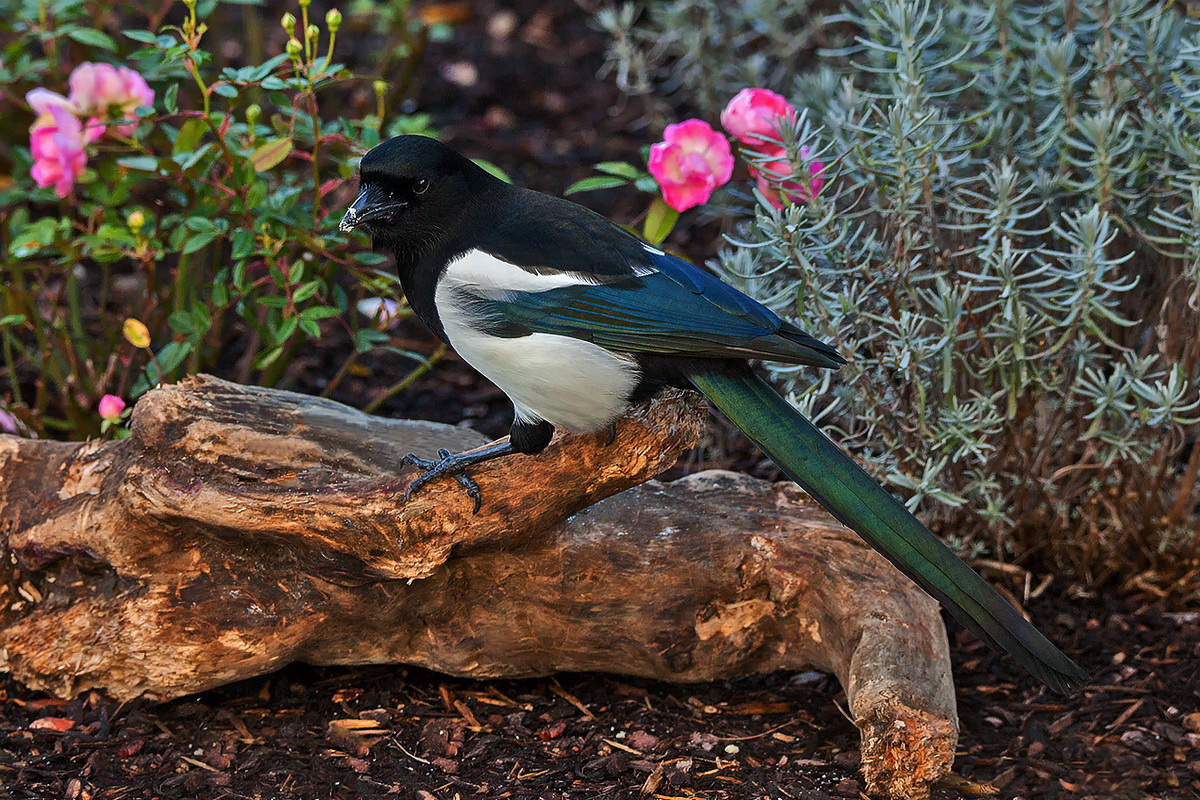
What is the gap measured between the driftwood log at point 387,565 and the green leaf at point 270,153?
558 millimetres

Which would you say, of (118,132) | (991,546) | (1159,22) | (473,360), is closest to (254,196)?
(118,132)

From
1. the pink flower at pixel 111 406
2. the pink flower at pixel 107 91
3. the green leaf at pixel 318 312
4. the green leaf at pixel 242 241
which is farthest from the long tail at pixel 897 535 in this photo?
the pink flower at pixel 107 91

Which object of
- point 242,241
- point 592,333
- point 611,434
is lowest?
point 611,434

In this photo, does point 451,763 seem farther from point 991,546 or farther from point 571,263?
point 991,546

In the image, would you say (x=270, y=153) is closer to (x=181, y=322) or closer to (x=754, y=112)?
(x=181, y=322)

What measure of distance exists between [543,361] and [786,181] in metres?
0.81

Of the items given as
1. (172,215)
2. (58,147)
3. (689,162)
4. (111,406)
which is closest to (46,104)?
(58,147)

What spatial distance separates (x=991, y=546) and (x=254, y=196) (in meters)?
2.04

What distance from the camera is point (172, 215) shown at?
343 cm

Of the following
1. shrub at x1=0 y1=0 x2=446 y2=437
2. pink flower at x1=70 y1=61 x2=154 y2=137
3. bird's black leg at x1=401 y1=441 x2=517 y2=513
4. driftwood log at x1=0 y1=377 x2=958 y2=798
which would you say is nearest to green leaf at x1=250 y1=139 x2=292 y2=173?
shrub at x1=0 y1=0 x2=446 y2=437

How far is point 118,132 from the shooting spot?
314 cm

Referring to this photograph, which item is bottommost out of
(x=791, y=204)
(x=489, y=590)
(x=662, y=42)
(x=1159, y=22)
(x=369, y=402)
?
(x=369, y=402)

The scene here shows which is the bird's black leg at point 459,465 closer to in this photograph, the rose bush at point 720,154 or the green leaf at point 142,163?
the rose bush at point 720,154

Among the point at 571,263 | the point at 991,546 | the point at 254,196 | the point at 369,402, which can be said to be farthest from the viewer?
the point at 369,402
